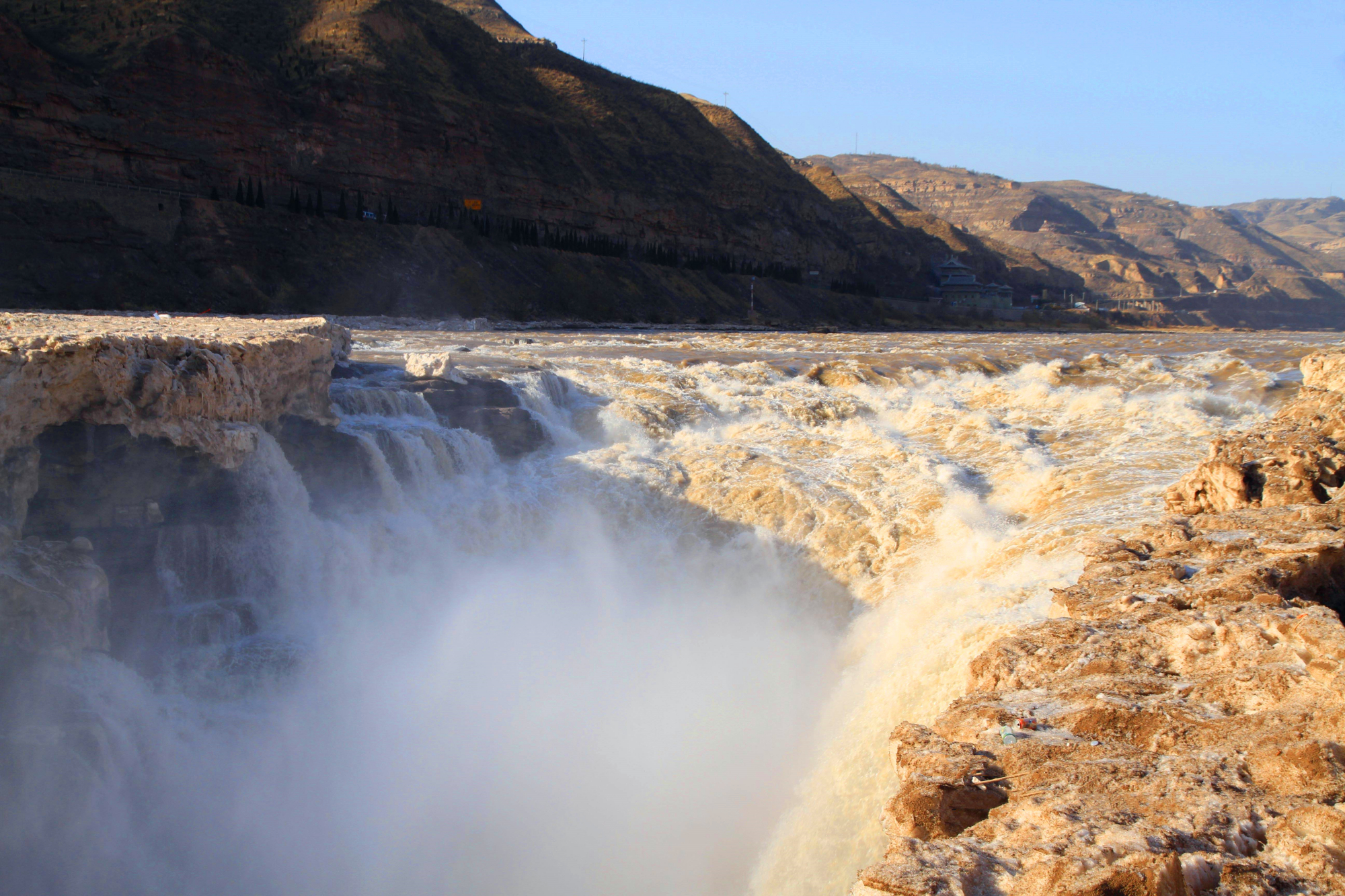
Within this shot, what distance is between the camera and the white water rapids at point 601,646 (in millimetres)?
6613

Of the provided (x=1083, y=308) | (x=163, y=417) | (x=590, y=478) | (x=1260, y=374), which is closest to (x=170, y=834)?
(x=163, y=417)

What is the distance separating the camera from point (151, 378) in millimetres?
7480

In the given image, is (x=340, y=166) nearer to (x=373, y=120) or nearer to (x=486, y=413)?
(x=373, y=120)

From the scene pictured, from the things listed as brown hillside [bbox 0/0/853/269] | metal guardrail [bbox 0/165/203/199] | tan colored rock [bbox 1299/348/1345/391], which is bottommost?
tan colored rock [bbox 1299/348/1345/391]

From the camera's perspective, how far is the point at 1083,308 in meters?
71.1

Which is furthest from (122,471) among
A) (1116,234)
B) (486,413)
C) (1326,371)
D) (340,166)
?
(1116,234)

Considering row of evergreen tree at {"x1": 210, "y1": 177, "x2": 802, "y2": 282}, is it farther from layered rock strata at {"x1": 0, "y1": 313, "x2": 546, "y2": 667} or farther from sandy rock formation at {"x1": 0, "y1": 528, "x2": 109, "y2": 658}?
sandy rock formation at {"x1": 0, "y1": 528, "x2": 109, "y2": 658}

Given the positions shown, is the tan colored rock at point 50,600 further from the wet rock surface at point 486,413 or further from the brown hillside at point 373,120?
the brown hillside at point 373,120

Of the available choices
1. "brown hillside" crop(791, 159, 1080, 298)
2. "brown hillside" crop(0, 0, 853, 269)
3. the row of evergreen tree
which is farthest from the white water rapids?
"brown hillside" crop(791, 159, 1080, 298)

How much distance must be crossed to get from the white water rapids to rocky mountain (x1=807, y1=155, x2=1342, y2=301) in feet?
281

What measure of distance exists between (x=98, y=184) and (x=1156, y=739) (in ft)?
110

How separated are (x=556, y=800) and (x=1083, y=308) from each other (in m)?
74.3

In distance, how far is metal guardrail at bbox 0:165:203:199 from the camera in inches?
1037

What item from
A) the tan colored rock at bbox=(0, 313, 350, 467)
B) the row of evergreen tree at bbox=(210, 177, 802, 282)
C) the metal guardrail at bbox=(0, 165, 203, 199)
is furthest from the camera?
the row of evergreen tree at bbox=(210, 177, 802, 282)
